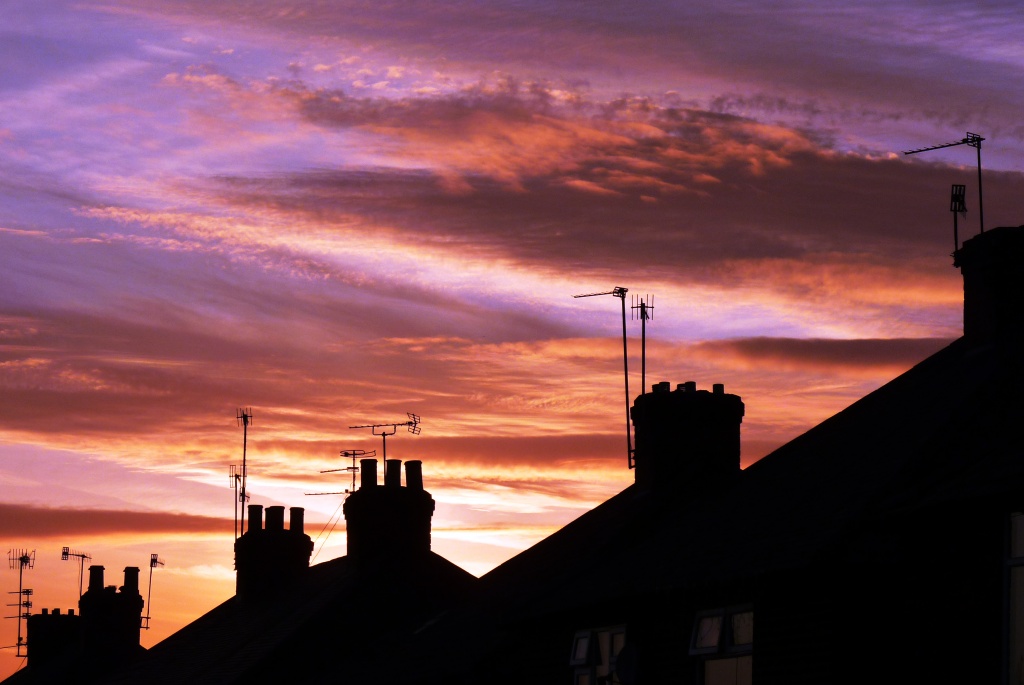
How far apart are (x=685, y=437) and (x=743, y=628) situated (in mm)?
10247

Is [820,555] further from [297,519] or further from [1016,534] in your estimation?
[297,519]

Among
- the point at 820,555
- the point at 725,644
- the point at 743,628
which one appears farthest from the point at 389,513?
the point at 820,555

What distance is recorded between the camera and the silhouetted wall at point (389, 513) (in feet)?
137

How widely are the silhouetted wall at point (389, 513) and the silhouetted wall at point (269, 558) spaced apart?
6956mm

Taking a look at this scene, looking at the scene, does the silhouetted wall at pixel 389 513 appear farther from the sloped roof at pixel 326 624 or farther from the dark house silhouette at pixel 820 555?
the dark house silhouette at pixel 820 555

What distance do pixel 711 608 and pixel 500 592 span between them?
461 inches

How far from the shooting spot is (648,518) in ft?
99.1

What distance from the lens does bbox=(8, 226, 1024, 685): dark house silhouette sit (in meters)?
19.2

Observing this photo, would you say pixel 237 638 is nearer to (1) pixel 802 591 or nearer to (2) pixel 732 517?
(2) pixel 732 517

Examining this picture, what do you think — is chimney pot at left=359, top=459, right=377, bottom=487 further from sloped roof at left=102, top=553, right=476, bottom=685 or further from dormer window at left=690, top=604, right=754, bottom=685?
dormer window at left=690, top=604, right=754, bottom=685

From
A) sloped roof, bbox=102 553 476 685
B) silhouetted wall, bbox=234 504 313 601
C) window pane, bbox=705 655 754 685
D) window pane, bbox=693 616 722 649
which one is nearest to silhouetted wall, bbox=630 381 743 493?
window pane, bbox=693 616 722 649

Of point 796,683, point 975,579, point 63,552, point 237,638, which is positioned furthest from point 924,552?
point 63,552

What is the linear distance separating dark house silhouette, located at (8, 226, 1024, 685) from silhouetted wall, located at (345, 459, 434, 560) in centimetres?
443

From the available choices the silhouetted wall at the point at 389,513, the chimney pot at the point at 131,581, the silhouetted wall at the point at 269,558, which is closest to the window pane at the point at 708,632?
the silhouetted wall at the point at 389,513
